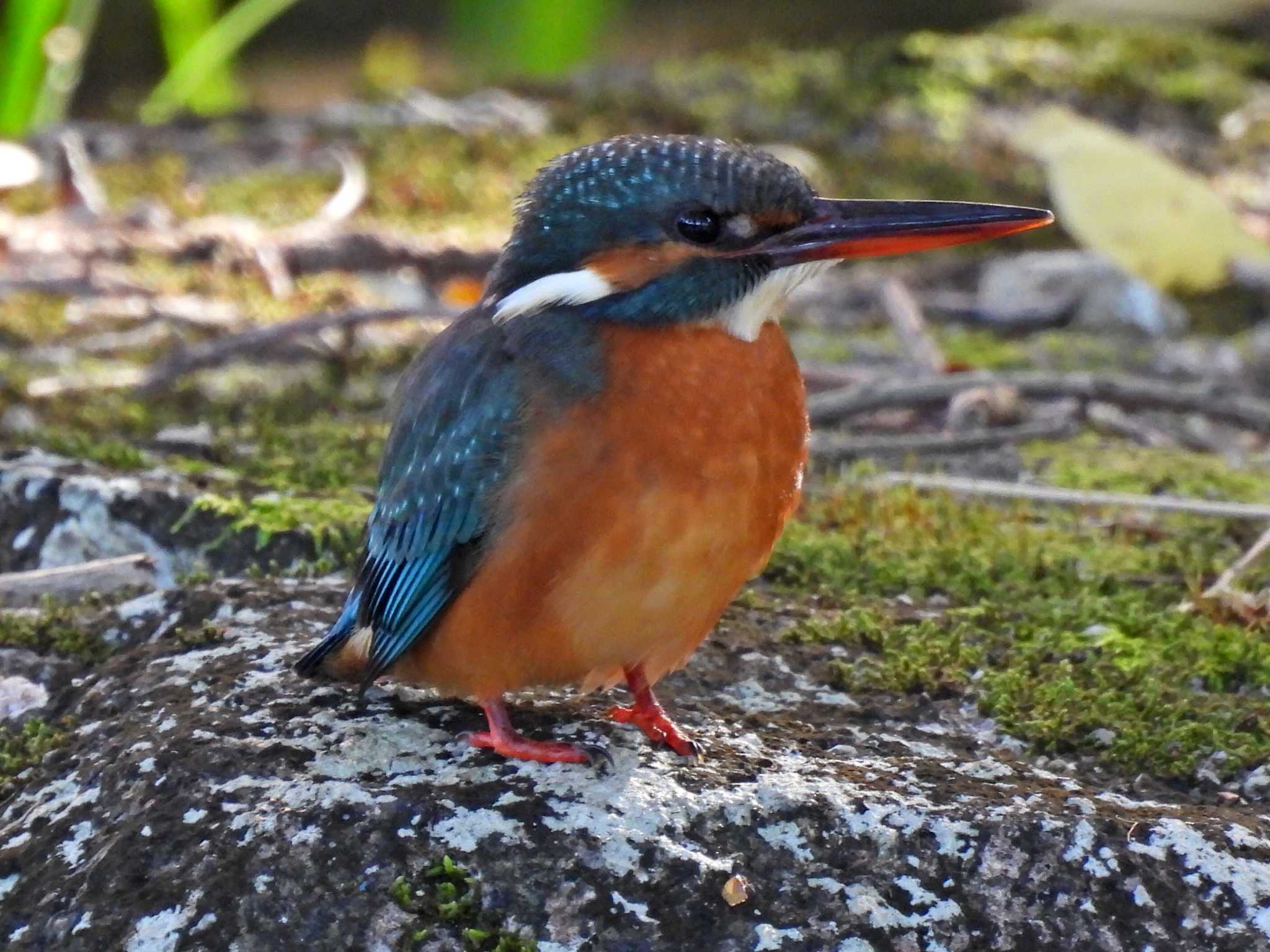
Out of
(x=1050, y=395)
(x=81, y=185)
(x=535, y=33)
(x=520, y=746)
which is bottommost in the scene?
(x=520, y=746)

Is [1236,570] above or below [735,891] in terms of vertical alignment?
above

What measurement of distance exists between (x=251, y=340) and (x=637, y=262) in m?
2.32

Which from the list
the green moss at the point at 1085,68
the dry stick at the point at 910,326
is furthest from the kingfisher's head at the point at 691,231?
the green moss at the point at 1085,68

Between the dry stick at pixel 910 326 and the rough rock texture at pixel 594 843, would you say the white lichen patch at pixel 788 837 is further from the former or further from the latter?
the dry stick at pixel 910 326

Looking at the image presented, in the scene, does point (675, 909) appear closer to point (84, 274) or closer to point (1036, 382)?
point (1036, 382)

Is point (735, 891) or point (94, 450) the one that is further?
point (94, 450)

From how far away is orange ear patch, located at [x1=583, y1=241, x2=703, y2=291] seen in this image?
299 cm

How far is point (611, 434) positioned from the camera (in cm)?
286

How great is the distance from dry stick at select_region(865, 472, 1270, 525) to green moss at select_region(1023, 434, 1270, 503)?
0.28ft

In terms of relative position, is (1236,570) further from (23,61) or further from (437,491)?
(23,61)

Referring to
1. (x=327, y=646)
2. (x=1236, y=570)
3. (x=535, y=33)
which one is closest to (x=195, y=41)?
(x=535, y=33)

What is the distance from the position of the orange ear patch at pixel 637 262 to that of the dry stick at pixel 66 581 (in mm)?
1371

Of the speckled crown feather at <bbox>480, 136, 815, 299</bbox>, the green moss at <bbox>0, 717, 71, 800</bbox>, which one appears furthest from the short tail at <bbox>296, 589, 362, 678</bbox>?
the speckled crown feather at <bbox>480, 136, 815, 299</bbox>

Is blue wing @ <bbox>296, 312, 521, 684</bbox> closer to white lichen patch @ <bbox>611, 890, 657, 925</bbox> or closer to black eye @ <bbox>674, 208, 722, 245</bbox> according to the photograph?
black eye @ <bbox>674, 208, 722, 245</bbox>
